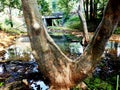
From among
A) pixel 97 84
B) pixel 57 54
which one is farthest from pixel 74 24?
pixel 57 54

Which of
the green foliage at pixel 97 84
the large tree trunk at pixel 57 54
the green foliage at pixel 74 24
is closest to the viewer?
the large tree trunk at pixel 57 54

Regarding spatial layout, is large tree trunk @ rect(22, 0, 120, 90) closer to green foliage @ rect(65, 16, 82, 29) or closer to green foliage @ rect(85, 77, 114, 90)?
green foliage @ rect(85, 77, 114, 90)

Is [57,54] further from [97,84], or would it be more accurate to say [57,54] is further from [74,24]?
[74,24]

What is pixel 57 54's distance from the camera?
255 inches

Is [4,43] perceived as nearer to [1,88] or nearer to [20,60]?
[20,60]

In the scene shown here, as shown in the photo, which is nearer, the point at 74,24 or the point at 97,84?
the point at 97,84

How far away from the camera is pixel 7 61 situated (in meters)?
11.6

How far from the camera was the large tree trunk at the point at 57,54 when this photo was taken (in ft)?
19.3

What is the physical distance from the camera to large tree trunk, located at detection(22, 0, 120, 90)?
5876mm

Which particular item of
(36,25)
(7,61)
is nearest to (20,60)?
(7,61)

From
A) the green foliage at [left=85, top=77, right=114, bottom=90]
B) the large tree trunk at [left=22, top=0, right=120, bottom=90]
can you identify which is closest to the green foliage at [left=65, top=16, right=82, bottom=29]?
the green foliage at [left=85, top=77, right=114, bottom=90]

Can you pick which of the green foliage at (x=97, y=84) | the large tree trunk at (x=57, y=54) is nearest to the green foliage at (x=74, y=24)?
the green foliage at (x=97, y=84)

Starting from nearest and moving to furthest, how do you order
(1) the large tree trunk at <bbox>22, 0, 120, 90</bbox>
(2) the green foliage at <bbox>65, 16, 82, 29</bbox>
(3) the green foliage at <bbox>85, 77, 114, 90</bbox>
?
(1) the large tree trunk at <bbox>22, 0, 120, 90</bbox>, (3) the green foliage at <bbox>85, 77, 114, 90</bbox>, (2) the green foliage at <bbox>65, 16, 82, 29</bbox>

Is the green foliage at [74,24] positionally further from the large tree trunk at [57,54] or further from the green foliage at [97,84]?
the large tree trunk at [57,54]
